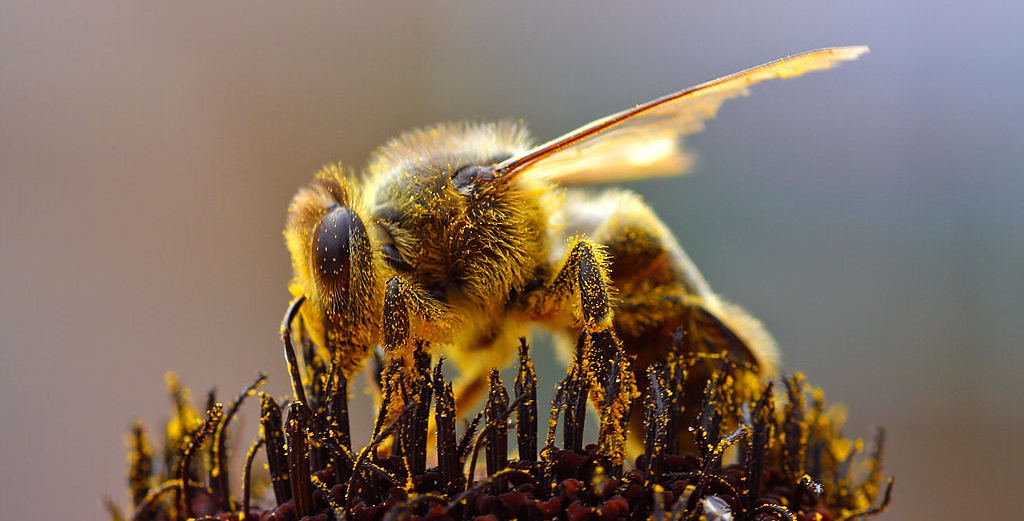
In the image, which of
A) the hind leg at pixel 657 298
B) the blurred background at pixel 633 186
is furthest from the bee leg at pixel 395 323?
the blurred background at pixel 633 186

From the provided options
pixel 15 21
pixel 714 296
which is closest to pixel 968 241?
pixel 714 296

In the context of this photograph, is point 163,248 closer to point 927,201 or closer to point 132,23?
point 132,23

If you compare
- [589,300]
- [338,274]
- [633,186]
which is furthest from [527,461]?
[633,186]

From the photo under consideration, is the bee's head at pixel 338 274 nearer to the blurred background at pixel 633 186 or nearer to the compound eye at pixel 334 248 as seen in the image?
the compound eye at pixel 334 248

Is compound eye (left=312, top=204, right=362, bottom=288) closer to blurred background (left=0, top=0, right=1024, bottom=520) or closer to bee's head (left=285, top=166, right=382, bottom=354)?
bee's head (left=285, top=166, right=382, bottom=354)

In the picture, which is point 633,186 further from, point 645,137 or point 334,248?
Answer: point 334,248

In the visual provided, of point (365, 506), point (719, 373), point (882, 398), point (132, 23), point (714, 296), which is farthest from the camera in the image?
point (132, 23)
